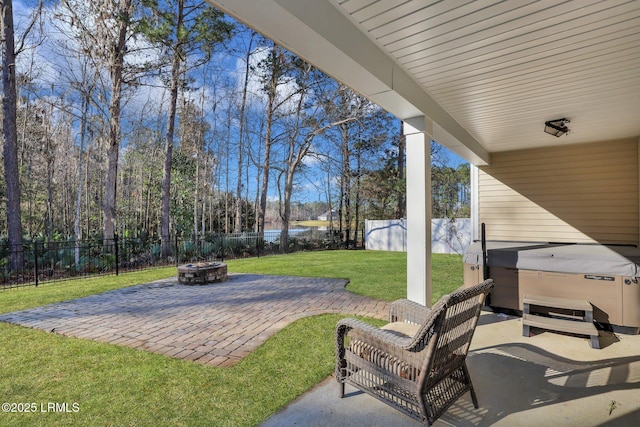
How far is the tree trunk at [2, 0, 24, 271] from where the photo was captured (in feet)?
26.9

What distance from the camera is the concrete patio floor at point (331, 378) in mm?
2041

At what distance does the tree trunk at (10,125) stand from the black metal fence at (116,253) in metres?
0.69

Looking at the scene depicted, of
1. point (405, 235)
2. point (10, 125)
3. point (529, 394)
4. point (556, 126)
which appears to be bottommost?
point (529, 394)

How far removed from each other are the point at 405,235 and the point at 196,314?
35.3ft

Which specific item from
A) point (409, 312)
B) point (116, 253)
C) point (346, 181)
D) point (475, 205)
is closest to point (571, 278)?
point (409, 312)

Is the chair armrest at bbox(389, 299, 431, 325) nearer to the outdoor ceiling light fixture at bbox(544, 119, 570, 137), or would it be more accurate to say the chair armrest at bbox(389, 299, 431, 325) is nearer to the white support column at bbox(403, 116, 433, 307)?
the white support column at bbox(403, 116, 433, 307)

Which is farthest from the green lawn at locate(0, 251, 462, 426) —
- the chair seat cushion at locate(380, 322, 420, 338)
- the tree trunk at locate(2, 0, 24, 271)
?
the tree trunk at locate(2, 0, 24, 271)

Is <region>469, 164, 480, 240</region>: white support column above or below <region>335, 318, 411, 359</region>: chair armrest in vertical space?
above

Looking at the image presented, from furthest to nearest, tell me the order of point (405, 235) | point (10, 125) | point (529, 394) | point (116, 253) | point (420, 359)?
point (405, 235), point (10, 125), point (116, 253), point (529, 394), point (420, 359)

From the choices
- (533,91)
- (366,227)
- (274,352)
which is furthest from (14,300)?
(366,227)

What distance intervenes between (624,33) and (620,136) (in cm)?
410

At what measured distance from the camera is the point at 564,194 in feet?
18.8

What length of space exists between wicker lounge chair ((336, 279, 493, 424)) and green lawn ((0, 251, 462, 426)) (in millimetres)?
552

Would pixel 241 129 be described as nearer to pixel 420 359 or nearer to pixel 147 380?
pixel 147 380
